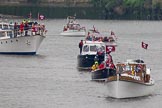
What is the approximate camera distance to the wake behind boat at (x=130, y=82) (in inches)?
2768

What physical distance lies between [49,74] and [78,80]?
619 cm

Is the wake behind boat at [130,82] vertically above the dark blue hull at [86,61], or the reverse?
the wake behind boat at [130,82]

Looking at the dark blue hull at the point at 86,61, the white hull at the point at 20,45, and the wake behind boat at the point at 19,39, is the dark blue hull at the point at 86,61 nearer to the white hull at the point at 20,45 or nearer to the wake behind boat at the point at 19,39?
the wake behind boat at the point at 19,39

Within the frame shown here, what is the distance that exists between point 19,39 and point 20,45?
939 mm

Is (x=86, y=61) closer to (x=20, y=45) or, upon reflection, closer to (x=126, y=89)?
(x=20, y=45)

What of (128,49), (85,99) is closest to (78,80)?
(85,99)

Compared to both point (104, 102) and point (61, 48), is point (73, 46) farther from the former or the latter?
point (104, 102)

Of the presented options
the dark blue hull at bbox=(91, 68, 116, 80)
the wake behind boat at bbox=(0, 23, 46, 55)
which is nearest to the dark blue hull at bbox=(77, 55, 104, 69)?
the dark blue hull at bbox=(91, 68, 116, 80)

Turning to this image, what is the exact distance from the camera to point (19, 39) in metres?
111

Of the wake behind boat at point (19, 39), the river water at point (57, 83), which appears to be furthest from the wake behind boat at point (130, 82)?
the wake behind boat at point (19, 39)

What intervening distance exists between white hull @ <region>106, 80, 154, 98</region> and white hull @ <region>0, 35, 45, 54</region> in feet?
128

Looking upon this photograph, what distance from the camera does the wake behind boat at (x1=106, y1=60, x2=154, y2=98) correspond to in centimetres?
7031

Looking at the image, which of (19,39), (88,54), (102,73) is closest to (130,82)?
(102,73)

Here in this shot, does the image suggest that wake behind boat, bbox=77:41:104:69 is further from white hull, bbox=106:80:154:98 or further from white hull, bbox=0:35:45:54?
white hull, bbox=106:80:154:98
